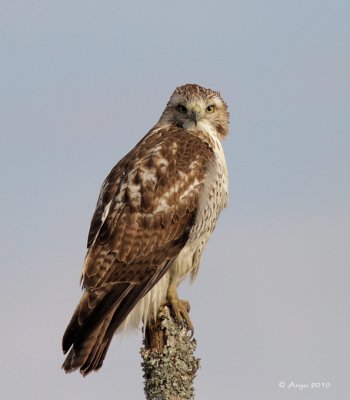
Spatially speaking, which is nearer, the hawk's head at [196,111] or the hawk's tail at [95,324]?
the hawk's tail at [95,324]

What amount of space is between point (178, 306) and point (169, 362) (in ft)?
5.51

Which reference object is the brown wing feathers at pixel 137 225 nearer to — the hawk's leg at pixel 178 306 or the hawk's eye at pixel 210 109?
the hawk's leg at pixel 178 306

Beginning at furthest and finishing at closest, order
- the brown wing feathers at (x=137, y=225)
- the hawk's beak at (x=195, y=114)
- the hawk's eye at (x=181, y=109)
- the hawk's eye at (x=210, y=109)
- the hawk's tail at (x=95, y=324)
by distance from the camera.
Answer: the hawk's eye at (x=210, y=109), the hawk's eye at (x=181, y=109), the hawk's beak at (x=195, y=114), the brown wing feathers at (x=137, y=225), the hawk's tail at (x=95, y=324)

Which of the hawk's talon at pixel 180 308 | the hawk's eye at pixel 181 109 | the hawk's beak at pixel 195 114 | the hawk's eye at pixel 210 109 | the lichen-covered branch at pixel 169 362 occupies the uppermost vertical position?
the hawk's eye at pixel 210 109

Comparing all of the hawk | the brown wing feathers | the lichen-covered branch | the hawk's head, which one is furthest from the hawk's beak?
the lichen-covered branch

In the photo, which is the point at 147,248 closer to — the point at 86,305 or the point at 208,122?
the point at 86,305

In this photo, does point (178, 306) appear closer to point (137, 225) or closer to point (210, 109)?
point (137, 225)

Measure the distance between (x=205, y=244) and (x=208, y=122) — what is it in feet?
4.50

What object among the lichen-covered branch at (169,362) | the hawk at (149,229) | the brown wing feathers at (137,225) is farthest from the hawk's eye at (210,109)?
the lichen-covered branch at (169,362)

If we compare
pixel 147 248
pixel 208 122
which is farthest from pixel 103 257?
pixel 208 122

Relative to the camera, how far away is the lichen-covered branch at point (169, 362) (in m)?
7.23

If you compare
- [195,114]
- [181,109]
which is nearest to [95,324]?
[195,114]

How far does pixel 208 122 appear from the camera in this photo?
10383mm

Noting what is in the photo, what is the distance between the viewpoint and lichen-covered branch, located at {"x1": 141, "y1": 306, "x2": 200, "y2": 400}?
723cm
